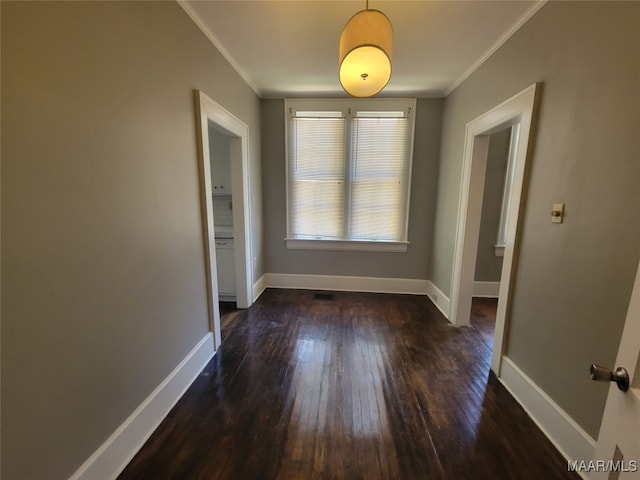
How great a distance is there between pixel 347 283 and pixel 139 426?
284 cm

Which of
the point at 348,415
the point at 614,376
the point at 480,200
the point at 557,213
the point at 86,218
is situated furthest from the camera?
the point at 480,200

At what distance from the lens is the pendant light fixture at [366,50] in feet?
4.48

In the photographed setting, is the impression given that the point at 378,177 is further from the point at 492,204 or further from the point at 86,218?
the point at 86,218

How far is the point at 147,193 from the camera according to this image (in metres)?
1.49

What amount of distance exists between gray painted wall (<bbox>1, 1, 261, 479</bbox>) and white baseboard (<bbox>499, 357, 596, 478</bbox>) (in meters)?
2.37

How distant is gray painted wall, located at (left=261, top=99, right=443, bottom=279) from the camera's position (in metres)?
3.53

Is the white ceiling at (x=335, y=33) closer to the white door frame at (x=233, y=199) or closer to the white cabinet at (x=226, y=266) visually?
the white door frame at (x=233, y=199)

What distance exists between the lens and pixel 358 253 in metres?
3.84

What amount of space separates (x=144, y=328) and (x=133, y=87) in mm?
1300

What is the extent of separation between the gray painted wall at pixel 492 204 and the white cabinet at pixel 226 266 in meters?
3.30

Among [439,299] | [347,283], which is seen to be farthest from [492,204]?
[347,283]

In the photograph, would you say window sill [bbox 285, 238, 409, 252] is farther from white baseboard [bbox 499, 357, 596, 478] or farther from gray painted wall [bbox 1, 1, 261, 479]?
gray painted wall [bbox 1, 1, 261, 479]

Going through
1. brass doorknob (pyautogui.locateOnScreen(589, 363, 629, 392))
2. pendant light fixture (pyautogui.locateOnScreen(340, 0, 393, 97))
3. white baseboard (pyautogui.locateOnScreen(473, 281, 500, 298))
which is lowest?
white baseboard (pyautogui.locateOnScreen(473, 281, 500, 298))

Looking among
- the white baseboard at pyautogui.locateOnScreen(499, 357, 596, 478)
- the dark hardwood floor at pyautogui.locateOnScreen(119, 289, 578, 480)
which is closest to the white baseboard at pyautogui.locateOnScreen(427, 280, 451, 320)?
the dark hardwood floor at pyautogui.locateOnScreen(119, 289, 578, 480)
